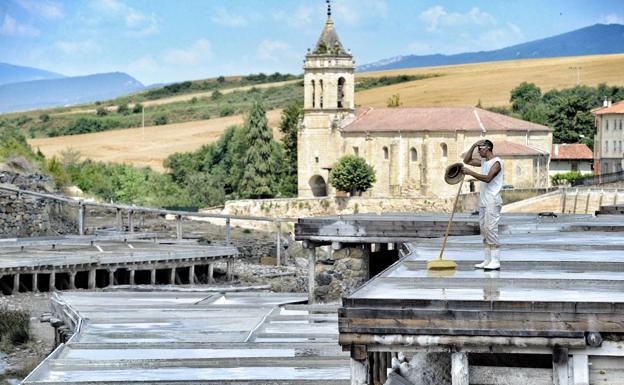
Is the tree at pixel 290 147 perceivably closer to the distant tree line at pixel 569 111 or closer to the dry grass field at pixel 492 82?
the distant tree line at pixel 569 111

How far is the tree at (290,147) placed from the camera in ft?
303

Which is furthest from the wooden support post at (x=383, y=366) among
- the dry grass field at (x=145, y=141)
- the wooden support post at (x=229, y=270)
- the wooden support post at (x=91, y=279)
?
the dry grass field at (x=145, y=141)

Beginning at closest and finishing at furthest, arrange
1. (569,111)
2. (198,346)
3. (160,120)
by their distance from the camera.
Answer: (198,346), (569,111), (160,120)

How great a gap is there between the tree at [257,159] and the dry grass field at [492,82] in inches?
1244

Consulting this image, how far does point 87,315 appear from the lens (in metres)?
23.2

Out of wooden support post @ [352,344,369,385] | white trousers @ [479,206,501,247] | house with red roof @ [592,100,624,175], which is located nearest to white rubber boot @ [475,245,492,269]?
white trousers @ [479,206,501,247]

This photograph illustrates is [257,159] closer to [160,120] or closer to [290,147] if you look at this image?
[290,147]

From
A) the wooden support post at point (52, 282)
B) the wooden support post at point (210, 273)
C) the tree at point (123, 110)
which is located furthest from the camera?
the tree at point (123, 110)

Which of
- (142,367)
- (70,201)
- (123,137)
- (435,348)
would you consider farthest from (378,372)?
(123,137)

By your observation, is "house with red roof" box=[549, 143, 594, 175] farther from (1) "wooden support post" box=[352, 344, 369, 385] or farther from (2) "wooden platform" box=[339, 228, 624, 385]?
(1) "wooden support post" box=[352, 344, 369, 385]

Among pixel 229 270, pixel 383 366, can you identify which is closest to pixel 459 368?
pixel 383 366

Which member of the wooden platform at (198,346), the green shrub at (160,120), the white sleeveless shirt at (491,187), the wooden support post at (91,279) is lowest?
the wooden support post at (91,279)

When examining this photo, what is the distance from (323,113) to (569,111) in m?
18.2

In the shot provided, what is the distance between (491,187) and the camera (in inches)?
543
